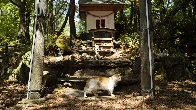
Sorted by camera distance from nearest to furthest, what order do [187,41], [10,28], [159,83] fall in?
1. [159,83]
2. [187,41]
3. [10,28]

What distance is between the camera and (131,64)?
38.3 feet

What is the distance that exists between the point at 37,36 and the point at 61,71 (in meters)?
3.33

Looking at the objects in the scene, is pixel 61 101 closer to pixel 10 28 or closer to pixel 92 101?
pixel 92 101

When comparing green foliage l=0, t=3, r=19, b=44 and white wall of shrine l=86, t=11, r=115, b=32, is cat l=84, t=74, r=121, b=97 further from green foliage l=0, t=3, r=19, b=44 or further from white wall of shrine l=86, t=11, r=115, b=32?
green foliage l=0, t=3, r=19, b=44

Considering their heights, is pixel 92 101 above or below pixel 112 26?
below

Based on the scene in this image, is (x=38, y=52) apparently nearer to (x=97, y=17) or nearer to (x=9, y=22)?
(x=97, y=17)

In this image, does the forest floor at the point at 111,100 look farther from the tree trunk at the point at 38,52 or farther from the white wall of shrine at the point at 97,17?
the white wall of shrine at the point at 97,17

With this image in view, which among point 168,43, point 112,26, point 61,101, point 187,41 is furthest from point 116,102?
point 112,26

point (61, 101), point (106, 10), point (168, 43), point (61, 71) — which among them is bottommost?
point (61, 101)

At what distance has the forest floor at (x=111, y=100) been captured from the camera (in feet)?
23.3

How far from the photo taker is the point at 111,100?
788 centimetres

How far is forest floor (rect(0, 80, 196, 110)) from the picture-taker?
23.3ft

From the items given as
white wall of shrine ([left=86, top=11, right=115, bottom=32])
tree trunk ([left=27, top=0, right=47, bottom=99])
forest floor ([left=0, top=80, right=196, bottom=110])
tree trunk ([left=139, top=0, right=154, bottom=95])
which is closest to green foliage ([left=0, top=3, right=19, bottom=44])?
white wall of shrine ([left=86, top=11, right=115, bottom=32])

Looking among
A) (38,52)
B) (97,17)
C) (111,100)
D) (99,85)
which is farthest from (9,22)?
(111,100)
